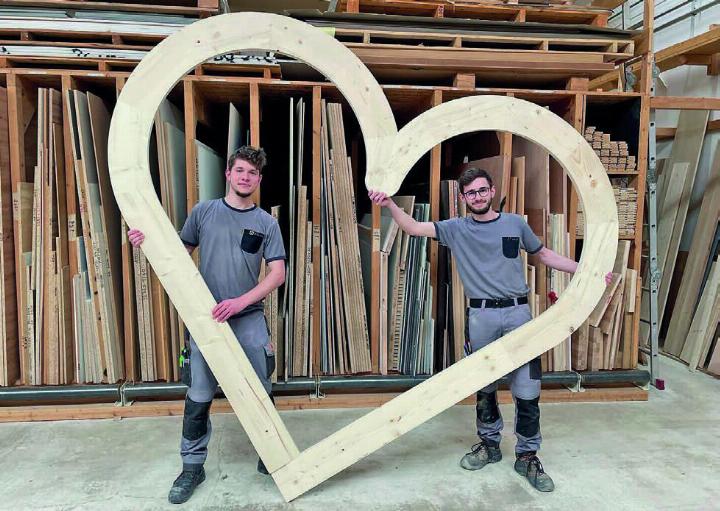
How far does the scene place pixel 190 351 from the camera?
225 centimetres

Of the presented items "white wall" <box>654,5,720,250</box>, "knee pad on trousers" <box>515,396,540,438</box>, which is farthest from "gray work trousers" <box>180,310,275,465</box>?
"white wall" <box>654,5,720,250</box>

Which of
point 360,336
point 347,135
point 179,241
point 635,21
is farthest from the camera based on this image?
point 635,21

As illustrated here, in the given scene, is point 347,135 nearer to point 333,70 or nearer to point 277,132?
point 277,132

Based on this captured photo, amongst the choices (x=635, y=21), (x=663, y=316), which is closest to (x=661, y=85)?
(x=635, y=21)

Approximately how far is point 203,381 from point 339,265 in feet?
3.91

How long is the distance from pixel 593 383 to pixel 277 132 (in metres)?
3.10

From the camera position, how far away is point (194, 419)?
2.19m

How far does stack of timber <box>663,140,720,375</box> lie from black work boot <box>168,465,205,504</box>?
12.4ft

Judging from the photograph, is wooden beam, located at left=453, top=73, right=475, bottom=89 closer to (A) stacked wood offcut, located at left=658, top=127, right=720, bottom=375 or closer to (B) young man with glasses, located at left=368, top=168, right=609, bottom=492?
(B) young man with glasses, located at left=368, top=168, right=609, bottom=492

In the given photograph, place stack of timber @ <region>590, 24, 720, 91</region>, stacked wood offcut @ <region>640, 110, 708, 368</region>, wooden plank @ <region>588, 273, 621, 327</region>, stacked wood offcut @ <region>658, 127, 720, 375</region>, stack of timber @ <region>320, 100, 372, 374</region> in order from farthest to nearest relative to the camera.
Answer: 1. stacked wood offcut @ <region>640, 110, 708, 368</region>
2. stacked wood offcut @ <region>658, 127, 720, 375</region>
3. stack of timber @ <region>590, 24, 720, 91</region>
4. wooden plank @ <region>588, 273, 621, 327</region>
5. stack of timber @ <region>320, 100, 372, 374</region>

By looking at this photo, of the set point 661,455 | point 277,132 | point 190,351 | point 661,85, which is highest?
point 661,85

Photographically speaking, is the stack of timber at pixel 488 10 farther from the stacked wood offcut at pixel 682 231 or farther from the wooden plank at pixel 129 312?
the wooden plank at pixel 129 312

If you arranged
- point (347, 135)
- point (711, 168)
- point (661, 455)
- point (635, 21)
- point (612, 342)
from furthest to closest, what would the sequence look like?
point (635, 21) → point (347, 135) → point (711, 168) → point (612, 342) → point (661, 455)

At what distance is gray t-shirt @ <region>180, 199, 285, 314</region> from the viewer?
2.20 m
